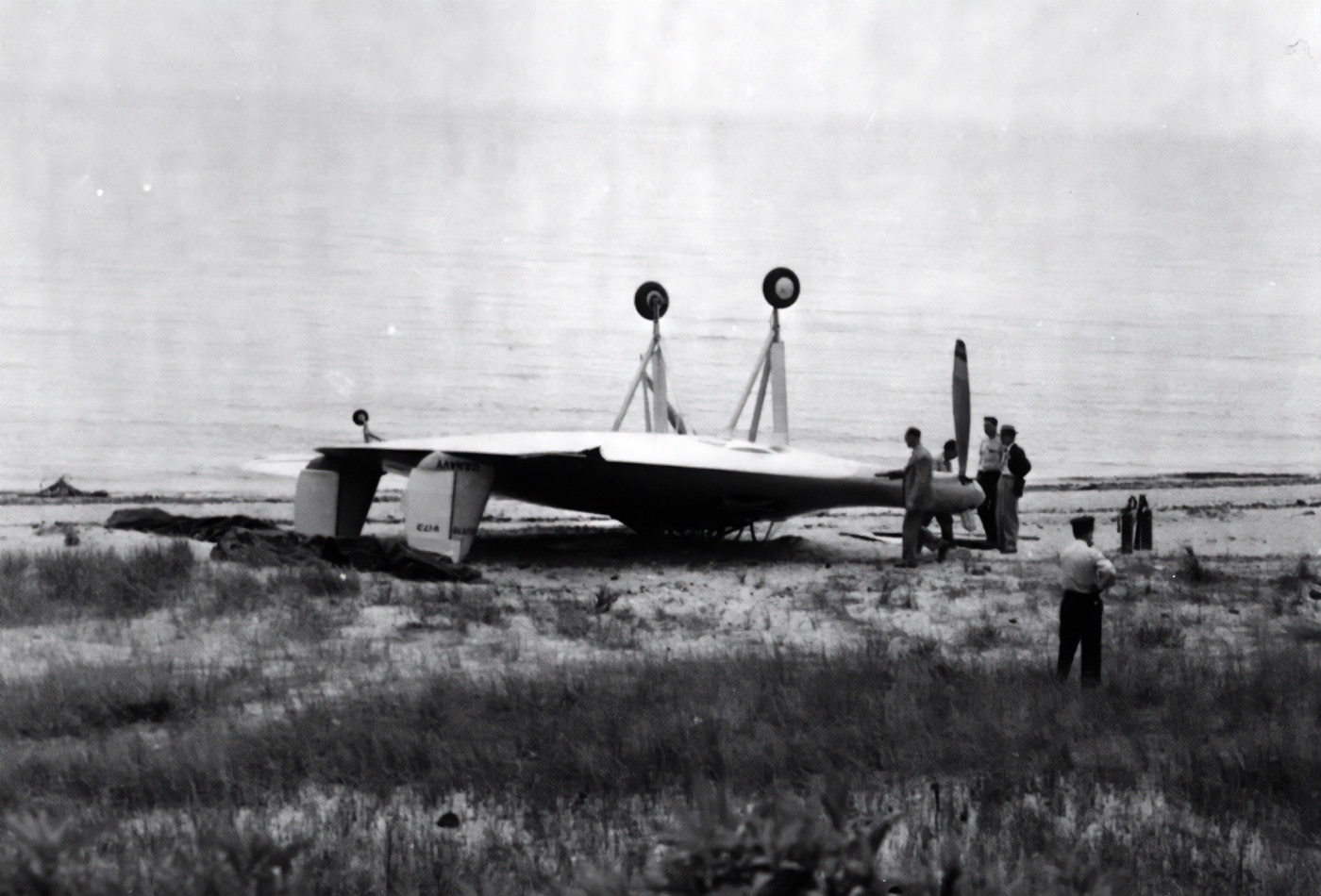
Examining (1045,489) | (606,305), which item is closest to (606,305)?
(606,305)

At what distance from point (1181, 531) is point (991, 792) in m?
15.3

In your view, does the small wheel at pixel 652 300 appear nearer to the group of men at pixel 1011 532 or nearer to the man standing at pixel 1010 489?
the group of men at pixel 1011 532

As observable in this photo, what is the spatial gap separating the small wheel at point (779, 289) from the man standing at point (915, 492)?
5.19 metres

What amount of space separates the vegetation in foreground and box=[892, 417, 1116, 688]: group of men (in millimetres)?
320

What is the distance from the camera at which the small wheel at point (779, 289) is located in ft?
70.6

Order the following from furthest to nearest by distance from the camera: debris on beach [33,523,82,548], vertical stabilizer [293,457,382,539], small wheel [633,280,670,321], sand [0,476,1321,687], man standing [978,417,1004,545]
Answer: small wheel [633,280,670,321] → man standing [978,417,1004,545] → vertical stabilizer [293,457,382,539] → debris on beach [33,523,82,548] → sand [0,476,1321,687]

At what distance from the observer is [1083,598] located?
30.9 feet

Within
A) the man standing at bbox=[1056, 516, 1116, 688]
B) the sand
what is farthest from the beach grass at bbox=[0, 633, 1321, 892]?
the sand

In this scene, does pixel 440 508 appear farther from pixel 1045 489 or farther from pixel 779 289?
pixel 1045 489

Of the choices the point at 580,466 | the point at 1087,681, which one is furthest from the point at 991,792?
the point at 580,466

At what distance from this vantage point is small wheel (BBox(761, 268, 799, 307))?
21516 millimetres

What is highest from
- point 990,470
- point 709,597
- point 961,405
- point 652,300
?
point 652,300

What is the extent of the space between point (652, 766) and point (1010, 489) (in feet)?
36.0

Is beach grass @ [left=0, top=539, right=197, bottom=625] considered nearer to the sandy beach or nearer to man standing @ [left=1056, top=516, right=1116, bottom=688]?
the sandy beach
